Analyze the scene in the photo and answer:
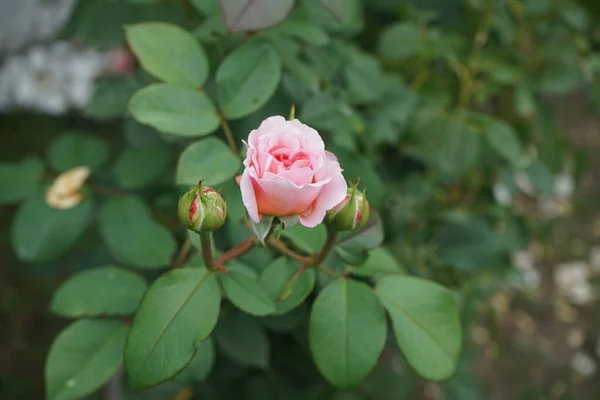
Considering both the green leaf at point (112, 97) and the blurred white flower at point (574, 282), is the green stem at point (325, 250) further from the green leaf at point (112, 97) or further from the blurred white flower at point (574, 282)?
the blurred white flower at point (574, 282)

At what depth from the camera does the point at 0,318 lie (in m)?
2.08

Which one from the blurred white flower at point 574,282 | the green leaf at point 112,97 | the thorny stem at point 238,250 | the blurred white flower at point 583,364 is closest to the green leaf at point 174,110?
the thorny stem at point 238,250

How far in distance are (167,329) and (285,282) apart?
15cm

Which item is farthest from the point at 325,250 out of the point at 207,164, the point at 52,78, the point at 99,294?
the point at 52,78

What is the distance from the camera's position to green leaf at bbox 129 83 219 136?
2.16ft

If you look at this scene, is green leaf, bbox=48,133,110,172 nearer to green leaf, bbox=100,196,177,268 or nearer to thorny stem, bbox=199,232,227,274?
green leaf, bbox=100,196,177,268

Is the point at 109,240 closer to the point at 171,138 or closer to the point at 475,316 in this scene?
the point at 171,138

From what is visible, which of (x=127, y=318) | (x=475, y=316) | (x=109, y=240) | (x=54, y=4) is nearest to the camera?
(x=127, y=318)

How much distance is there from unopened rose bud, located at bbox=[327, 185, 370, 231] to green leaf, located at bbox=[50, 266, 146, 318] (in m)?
0.28

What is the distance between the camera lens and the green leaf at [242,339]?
0.85 m

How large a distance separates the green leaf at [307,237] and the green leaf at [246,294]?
0.08 m

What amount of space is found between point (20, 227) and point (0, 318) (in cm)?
137

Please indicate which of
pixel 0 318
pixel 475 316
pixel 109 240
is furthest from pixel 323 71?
pixel 0 318

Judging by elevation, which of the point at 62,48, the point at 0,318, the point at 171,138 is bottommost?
the point at 0,318
